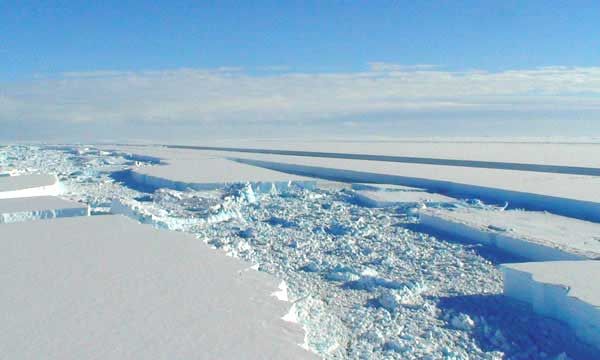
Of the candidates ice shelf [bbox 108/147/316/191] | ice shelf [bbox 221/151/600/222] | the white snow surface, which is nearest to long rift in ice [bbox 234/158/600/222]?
ice shelf [bbox 221/151/600/222]

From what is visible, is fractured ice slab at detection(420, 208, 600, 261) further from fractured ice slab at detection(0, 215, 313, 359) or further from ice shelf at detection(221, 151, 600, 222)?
fractured ice slab at detection(0, 215, 313, 359)

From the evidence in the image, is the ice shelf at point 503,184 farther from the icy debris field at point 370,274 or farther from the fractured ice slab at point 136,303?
the fractured ice slab at point 136,303

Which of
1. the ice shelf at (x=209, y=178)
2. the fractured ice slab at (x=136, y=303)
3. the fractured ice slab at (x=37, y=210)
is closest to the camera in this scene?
the fractured ice slab at (x=136, y=303)

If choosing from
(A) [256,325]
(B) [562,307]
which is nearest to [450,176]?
(B) [562,307]

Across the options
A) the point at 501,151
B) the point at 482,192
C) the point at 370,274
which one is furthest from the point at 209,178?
the point at 501,151

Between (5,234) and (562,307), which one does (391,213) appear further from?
(5,234)

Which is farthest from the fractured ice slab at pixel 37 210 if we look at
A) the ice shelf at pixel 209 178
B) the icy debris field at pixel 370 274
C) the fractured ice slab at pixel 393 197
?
the fractured ice slab at pixel 393 197
